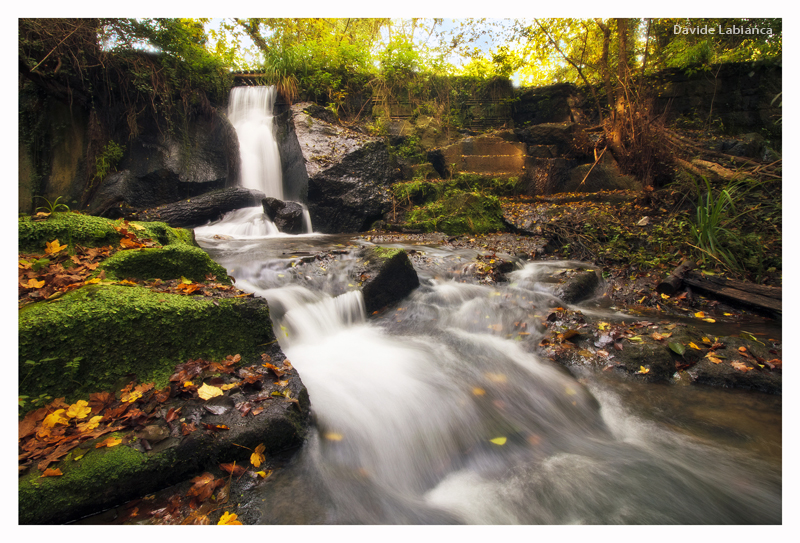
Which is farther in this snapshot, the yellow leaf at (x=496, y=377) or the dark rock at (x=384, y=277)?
the dark rock at (x=384, y=277)

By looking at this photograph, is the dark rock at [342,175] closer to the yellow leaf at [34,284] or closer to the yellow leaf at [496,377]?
the yellow leaf at [496,377]

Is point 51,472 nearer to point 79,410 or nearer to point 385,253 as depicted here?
point 79,410

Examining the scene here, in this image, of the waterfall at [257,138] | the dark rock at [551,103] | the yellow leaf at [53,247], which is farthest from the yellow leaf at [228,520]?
the dark rock at [551,103]

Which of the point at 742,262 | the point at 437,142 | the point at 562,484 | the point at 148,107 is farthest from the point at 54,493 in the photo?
the point at 437,142

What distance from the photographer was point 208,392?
7.36 ft

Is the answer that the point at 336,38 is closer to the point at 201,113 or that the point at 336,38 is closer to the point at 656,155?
the point at 201,113

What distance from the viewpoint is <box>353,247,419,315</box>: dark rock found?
4668mm

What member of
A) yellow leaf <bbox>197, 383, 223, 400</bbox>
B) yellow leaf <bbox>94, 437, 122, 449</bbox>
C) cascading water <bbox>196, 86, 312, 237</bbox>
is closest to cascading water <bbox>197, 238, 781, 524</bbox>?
yellow leaf <bbox>197, 383, 223, 400</bbox>

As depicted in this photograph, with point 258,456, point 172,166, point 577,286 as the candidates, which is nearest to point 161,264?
point 258,456

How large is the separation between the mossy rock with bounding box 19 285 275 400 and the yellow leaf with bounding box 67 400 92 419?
68mm

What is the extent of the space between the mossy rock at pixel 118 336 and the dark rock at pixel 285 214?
5926 millimetres

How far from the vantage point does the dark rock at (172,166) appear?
7992mm

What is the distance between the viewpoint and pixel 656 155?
837cm
